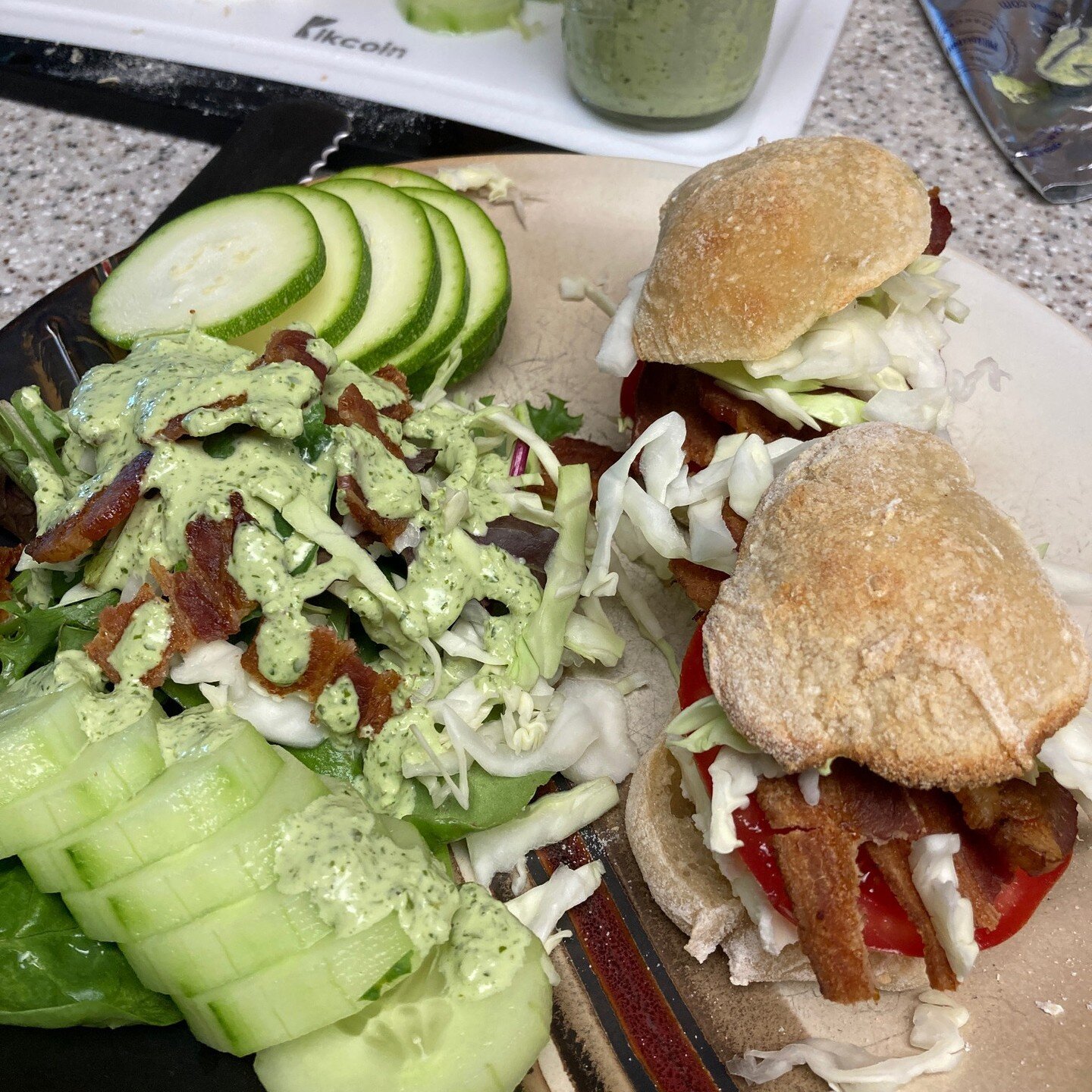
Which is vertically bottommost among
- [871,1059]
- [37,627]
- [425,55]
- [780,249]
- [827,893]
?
[871,1059]

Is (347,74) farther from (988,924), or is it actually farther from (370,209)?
(988,924)

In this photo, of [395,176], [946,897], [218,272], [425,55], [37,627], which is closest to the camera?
[946,897]

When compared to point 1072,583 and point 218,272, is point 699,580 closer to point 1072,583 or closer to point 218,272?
point 1072,583

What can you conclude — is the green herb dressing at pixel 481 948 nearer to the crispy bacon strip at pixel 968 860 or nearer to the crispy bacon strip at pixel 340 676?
the crispy bacon strip at pixel 340 676

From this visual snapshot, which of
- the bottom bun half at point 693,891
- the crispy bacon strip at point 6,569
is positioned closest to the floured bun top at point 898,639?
the bottom bun half at point 693,891

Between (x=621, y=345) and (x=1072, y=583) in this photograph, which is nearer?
(x=1072, y=583)

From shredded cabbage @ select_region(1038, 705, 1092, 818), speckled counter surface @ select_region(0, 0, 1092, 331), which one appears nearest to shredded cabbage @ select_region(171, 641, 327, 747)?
shredded cabbage @ select_region(1038, 705, 1092, 818)

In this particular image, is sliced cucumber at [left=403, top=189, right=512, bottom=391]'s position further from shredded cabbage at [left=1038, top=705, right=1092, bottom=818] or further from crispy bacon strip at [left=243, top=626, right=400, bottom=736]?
shredded cabbage at [left=1038, top=705, right=1092, bottom=818]

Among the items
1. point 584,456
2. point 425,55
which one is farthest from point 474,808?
point 425,55
